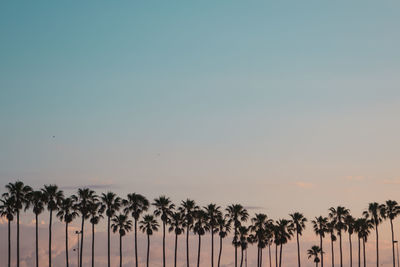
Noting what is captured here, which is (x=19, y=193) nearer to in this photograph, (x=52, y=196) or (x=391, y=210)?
(x=52, y=196)

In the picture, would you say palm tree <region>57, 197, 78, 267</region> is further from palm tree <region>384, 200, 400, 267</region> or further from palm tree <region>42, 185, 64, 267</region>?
palm tree <region>384, 200, 400, 267</region>

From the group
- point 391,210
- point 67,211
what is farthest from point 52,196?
point 391,210

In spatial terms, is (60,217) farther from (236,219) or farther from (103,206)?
(236,219)

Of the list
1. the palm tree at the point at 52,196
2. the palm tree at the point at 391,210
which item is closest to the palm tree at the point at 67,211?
the palm tree at the point at 52,196

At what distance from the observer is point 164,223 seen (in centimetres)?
12506

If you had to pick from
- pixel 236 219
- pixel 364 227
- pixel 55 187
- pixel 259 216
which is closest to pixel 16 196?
pixel 55 187

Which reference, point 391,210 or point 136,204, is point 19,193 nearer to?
point 136,204

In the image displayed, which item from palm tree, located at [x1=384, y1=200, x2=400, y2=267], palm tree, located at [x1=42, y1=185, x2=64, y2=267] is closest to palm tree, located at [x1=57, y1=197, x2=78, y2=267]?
palm tree, located at [x1=42, y1=185, x2=64, y2=267]

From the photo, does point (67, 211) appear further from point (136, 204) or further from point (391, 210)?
point (391, 210)

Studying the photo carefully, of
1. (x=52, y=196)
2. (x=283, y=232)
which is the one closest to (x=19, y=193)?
(x=52, y=196)

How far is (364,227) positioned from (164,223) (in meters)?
53.0

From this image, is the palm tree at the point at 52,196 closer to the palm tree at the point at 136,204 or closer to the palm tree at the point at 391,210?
the palm tree at the point at 136,204

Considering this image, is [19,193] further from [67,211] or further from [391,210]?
[391,210]

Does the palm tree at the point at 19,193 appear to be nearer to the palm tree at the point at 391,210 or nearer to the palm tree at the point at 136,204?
the palm tree at the point at 136,204
